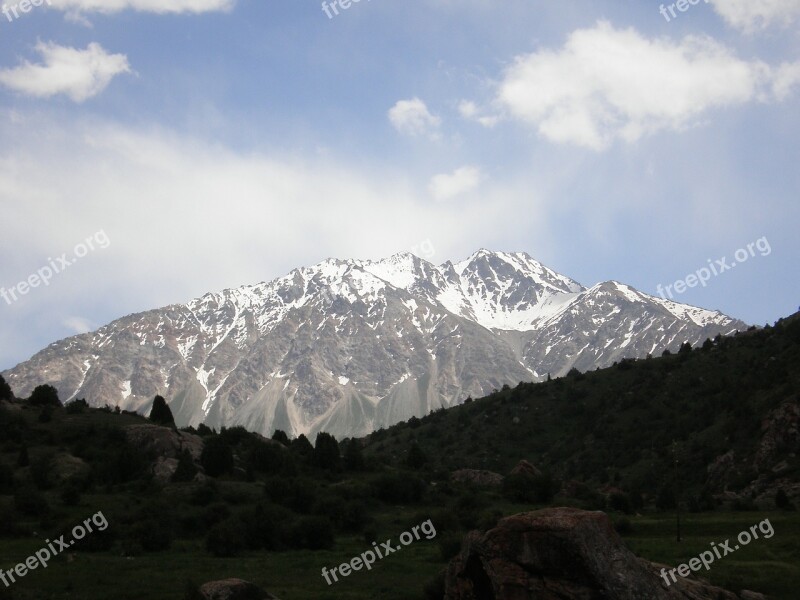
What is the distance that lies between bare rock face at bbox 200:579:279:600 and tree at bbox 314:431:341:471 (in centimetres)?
4887

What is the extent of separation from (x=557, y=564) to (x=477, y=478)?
59879mm

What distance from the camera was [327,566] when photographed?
36.0 metres

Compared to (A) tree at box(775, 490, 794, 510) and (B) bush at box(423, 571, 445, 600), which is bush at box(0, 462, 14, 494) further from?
(A) tree at box(775, 490, 794, 510)

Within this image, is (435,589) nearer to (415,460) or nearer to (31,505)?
(31,505)

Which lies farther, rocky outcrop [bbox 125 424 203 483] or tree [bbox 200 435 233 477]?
tree [bbox 200 435 233 477]

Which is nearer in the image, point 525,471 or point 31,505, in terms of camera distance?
point 31,505

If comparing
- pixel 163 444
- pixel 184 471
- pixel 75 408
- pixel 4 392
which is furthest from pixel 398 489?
pixel 4 392

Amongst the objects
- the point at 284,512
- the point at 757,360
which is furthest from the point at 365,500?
the point at 757,360

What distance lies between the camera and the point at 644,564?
74.9ft

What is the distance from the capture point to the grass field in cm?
2862

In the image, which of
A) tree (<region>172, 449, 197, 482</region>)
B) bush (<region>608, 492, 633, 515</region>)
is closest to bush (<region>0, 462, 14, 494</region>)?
tree (<region>172, 449, 197, 482</region>)

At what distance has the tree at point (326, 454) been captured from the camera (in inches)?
2911

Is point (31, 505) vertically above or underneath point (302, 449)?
underneath

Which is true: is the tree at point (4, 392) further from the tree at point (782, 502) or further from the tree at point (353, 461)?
the tree at point (782, 502)
